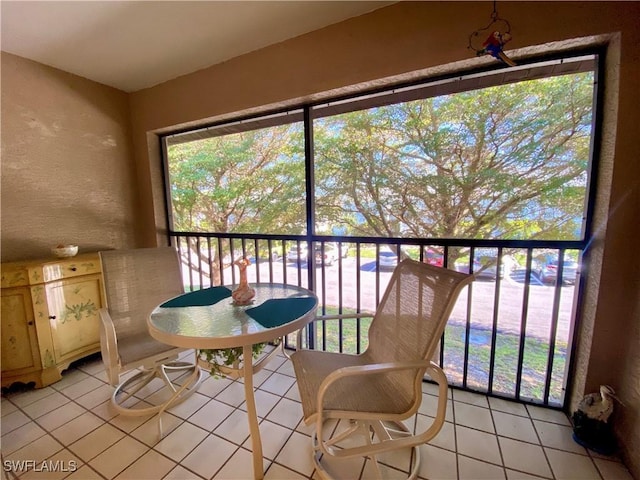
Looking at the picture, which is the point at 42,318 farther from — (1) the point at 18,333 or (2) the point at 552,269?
(2) the point at 552,269

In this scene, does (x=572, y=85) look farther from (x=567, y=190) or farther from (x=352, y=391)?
(x=352, y=391)

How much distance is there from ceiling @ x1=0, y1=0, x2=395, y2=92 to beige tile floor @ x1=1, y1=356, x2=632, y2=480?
2519mm

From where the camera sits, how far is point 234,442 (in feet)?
4.55

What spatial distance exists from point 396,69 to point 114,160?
279 cm

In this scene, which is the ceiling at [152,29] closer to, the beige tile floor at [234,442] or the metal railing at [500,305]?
the metal railing at [500,305]

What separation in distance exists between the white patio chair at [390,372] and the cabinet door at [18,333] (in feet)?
6.65

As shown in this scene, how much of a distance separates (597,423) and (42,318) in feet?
11.6

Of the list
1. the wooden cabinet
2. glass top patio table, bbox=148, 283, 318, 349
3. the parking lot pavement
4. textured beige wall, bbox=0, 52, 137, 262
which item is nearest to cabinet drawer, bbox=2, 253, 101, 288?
the wooden cabinet

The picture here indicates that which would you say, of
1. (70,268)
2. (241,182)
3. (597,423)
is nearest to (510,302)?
(597,423)

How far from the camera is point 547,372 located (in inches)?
63.6

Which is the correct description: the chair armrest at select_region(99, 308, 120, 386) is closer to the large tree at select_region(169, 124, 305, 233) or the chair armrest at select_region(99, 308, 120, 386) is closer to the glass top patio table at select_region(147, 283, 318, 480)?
the glass top patio table at select_region(147, 283, 318, 480)

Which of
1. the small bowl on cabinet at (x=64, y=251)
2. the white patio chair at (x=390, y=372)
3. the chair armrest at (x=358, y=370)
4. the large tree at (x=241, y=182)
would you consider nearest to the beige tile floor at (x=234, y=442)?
the white patio chair at (x=390, y=372)

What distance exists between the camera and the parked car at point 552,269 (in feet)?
4.91

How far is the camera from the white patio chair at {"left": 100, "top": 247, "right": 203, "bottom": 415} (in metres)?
1.49
